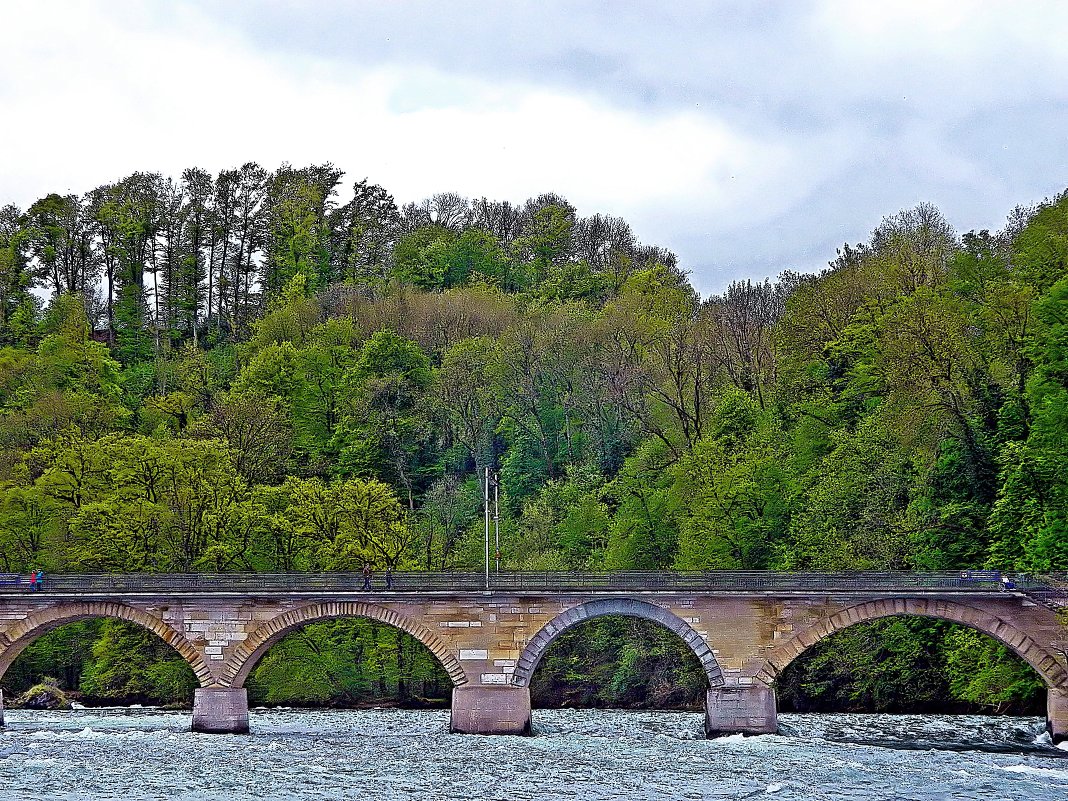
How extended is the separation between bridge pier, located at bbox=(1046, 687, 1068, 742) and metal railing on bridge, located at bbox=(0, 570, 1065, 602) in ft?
11.4

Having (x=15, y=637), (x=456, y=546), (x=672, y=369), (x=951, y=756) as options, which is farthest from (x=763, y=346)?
(x=15, y=637)

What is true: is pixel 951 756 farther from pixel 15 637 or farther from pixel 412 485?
pixel 412 485

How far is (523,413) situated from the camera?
3465 inches

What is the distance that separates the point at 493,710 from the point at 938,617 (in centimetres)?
1689

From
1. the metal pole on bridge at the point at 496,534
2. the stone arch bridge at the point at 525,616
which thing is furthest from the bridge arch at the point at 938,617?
the metal pole on bridge at the point at 496,534

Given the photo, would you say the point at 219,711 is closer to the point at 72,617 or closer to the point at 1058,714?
the point at 72,617

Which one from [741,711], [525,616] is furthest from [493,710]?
[741,711]

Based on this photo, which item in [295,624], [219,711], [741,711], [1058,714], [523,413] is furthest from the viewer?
[523,413]

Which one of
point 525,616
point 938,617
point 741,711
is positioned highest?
point 525,616

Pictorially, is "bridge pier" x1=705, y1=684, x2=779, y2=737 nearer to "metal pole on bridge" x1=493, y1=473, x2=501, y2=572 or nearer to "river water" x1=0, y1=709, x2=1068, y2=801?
"river water" x1=0, y1=709, x2=1068, y2=801

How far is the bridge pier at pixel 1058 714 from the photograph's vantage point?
5119cm

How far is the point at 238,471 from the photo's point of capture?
261 feet

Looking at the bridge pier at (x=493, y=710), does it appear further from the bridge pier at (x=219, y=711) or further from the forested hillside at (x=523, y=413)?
the forested hillside at (x=523, y=413)

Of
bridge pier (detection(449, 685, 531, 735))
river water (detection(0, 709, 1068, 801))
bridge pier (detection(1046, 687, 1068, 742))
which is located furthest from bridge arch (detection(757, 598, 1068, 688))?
bridge pier (detection(449, 685, 531, 735))
